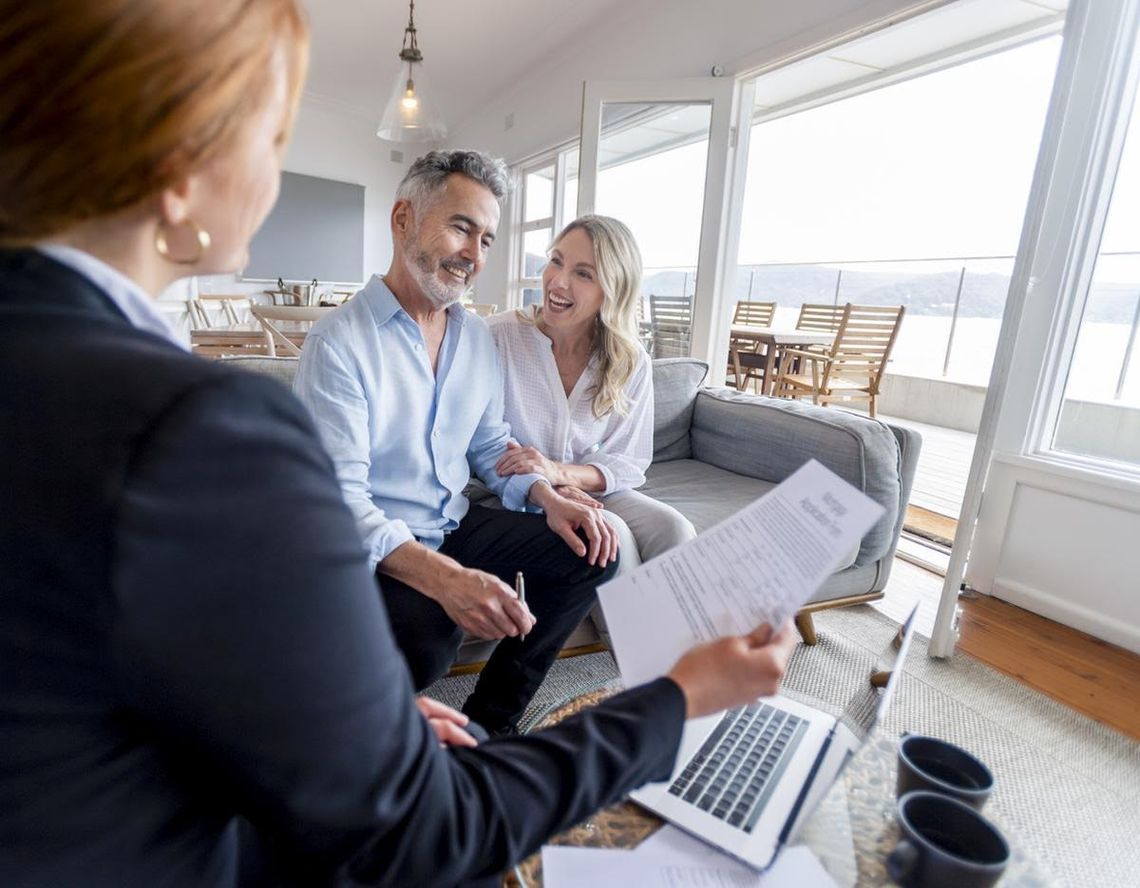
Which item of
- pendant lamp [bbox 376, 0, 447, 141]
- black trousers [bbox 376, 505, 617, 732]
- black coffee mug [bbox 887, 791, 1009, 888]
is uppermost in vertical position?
pendant lamp [bbox 376, 0, 447, 141]

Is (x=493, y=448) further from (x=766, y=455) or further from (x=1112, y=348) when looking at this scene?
(x=1112, y=348)

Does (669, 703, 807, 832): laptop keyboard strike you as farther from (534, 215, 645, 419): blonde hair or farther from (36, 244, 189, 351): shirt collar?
(534, 215, 645, 419): blonde hair

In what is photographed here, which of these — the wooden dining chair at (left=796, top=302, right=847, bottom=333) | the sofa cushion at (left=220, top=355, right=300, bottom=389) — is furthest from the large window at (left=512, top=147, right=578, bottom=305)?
the sofa cushion at (left=220, top=355, right=300, bottom=389)

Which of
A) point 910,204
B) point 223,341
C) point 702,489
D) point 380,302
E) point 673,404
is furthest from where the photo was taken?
point 910,204

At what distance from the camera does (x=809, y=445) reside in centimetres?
192

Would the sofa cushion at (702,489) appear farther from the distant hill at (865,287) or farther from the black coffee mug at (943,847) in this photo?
the distant hill at (865,287)

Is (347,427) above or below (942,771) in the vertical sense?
above

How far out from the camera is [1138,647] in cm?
186

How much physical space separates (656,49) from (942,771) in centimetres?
370

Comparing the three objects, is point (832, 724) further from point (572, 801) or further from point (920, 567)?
point (920, 567)

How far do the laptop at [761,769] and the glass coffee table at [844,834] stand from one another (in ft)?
0.09

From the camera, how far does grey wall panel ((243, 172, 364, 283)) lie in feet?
20.8

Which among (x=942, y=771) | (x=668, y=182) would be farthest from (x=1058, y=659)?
(x=668, y=182)

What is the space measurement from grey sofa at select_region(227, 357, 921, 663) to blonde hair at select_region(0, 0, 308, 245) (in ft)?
3.99
